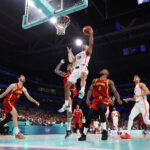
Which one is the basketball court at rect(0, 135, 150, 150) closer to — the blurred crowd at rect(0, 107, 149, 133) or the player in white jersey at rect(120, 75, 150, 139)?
the player in white jersey at rect(120, 75, 150, 139)

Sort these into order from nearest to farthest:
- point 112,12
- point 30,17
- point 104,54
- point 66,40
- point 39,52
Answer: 1. point 30,17
2. point 112,12
3. point 66,40
4. point 39,52
5. point 104,54

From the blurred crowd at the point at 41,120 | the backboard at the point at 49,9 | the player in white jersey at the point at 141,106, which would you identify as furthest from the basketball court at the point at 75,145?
the blurred crowd at the point at 41,120

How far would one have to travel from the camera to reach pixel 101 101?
4.97 m

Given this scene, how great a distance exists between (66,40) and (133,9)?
8.40 meters

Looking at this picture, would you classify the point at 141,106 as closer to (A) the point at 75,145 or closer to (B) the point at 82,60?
(B) the point at 82,60

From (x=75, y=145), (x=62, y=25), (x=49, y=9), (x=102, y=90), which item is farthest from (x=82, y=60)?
(x=62, y=25)

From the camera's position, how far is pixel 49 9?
308 inches

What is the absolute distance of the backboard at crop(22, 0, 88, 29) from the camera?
7.49 m

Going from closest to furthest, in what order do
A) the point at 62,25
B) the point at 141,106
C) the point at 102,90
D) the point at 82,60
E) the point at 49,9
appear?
the point at 102,90
the point at 82,60
the point at 141,106
the point at 49,9
the point at 62,25

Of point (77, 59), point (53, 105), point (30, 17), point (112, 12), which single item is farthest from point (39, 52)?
point (53, 105)

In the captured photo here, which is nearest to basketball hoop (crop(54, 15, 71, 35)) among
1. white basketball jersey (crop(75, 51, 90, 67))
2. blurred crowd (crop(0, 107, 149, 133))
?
white basketball jersey (crop(75, 51, 90, 67))

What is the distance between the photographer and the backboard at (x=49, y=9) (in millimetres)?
7488

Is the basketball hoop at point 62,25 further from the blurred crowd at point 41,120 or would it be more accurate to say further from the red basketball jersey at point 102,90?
the blurred crowd at point 41,120

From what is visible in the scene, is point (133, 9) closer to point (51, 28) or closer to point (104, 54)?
point (51, 28)
